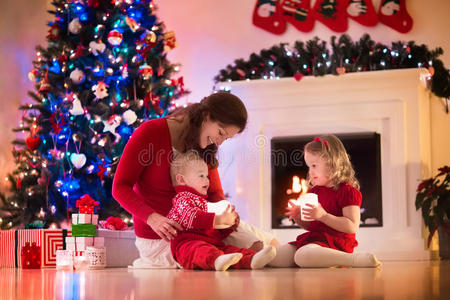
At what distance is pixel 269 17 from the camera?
5555 mm

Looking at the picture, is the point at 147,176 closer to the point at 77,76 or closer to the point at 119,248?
the point at 119,248

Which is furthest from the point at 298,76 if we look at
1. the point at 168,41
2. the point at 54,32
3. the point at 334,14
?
the point at 54,32

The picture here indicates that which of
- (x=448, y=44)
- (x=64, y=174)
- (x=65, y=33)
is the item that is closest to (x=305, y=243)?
(x=64, y=174)

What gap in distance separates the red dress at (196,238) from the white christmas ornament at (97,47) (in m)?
1.79

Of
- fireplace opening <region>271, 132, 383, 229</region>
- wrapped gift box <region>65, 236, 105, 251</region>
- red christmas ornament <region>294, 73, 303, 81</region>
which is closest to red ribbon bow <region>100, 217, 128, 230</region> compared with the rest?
wrapped gift box <region>65, 236, 105, 251</region>

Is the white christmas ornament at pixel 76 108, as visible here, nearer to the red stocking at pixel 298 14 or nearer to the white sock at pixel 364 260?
the red stocking at pixel 298 14

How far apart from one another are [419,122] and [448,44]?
2.29 feet

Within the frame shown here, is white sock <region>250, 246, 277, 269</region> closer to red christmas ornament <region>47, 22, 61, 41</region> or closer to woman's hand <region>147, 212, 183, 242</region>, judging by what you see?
woman's hand <region>147, 212, 183, 242</region>

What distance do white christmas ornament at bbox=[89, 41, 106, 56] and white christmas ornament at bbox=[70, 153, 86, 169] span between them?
64 centimetres

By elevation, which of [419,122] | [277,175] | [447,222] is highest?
[419,122]

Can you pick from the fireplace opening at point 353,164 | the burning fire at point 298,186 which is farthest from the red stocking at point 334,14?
the burning fire at point 298,186

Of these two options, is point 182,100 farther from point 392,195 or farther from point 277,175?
point 392,195

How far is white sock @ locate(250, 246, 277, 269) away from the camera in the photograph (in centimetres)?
243

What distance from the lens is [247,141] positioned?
521 cm
